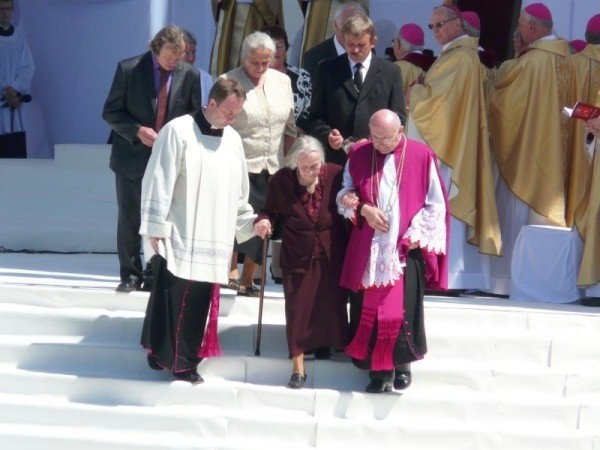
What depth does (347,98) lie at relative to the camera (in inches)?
347

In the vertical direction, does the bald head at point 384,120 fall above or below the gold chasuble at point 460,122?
above

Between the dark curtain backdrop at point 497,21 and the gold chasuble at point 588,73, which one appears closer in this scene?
the gold chasuble at point 588,73

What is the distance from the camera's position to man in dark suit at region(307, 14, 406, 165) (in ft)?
28.8

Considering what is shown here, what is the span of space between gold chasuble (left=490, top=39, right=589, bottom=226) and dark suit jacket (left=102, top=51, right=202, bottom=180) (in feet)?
7.21

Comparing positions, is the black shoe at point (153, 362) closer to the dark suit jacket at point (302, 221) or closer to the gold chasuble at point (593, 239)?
the dark suit jacket at point (302, 221)

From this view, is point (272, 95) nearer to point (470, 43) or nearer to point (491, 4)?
point (470, 43)

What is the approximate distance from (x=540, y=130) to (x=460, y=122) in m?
0.55

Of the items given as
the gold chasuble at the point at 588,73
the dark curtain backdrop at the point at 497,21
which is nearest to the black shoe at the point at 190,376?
the gold chasuble at the point at 588,73

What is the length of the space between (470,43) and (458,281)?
1.55 metres

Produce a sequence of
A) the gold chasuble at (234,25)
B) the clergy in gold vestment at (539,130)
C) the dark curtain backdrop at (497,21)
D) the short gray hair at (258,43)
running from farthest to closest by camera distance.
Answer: the dark curtain backdrop at (497,21) < the gold chasuble at (234,25) < the clergy in gold vestment at (539,130) < the short gray hair at (258,43)

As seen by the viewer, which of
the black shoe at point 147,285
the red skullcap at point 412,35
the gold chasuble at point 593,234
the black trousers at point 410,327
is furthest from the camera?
the red skullcap at point 412,35

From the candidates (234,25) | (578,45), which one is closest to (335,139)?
(578,45)

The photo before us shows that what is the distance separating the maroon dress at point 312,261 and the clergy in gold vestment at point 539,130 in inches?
82.1

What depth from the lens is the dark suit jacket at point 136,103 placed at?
8641 millimetres
